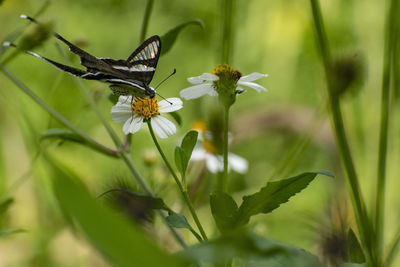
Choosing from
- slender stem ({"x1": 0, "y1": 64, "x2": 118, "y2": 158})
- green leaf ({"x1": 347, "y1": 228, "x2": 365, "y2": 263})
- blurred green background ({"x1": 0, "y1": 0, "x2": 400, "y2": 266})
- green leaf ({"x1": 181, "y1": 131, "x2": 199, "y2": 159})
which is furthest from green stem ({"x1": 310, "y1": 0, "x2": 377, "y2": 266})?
blurred green background ({"x1": 0, "y1": 0, "x2": 400, "y2": 266})

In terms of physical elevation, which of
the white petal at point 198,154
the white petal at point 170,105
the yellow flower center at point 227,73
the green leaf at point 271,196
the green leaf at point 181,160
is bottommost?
the white petal at point 198,154

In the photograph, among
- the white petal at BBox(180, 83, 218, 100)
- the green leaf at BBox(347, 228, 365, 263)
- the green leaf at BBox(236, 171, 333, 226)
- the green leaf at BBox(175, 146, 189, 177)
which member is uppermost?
the white petal at BBox(180, 83, 218, 100)

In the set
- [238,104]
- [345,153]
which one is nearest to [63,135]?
[345,153]

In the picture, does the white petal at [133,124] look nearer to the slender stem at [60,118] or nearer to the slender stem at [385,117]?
the slender stem at [60,118]

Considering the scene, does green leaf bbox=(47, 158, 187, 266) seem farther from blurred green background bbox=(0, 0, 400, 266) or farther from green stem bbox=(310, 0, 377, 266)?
blurred green background bbox=(0, 0, 400, 266)

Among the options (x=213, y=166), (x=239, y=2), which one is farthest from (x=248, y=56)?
(x=213, y=166)

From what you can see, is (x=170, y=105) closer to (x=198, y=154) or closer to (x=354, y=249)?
(x=354, y=249)

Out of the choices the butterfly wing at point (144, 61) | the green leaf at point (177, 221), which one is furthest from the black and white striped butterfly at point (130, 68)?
the green leaf at point (177, 221)

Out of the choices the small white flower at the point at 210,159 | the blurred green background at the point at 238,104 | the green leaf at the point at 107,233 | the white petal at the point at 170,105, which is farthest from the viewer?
the blurred green background at the point at 238,104
